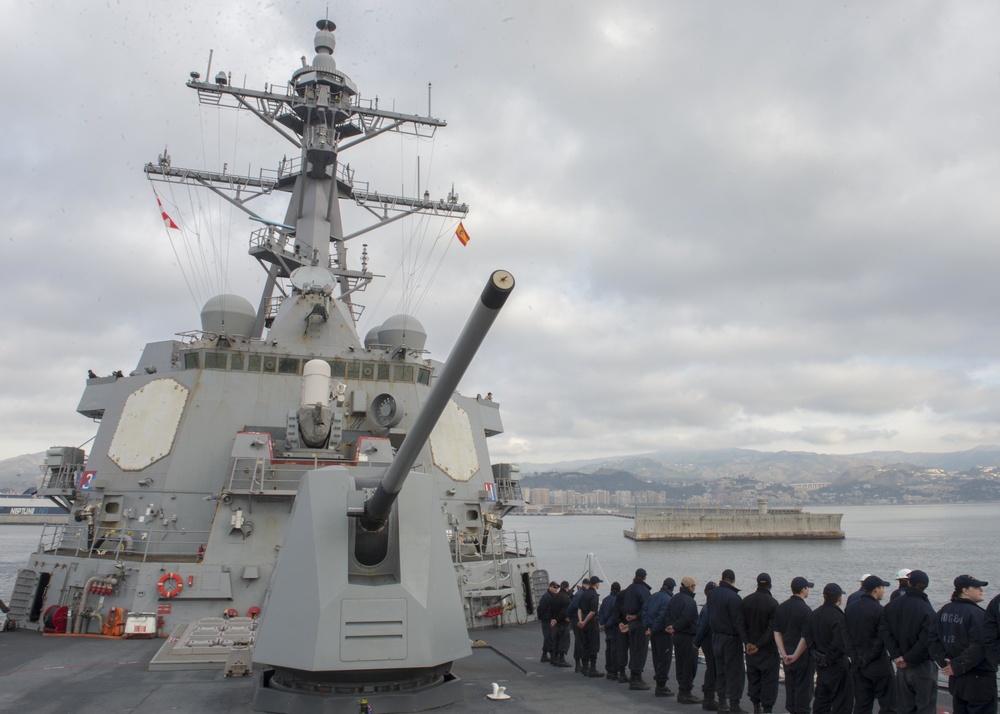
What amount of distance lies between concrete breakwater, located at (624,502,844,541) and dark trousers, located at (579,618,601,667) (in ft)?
193

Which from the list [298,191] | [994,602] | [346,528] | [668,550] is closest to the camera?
[994,602]

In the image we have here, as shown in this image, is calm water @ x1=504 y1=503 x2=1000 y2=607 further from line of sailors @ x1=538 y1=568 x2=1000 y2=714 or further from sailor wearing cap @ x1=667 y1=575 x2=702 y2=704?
sailor wearing cap @ x1=667 y1=575 x2=702 y2=704

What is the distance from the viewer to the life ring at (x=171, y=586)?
30.1 feet

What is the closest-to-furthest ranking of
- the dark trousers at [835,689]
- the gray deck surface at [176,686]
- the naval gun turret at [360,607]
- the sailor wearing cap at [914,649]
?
the sailor wearing cap at [914,649], the naval gun turret at [360,607], the dark trousers at [835,689], the gray deck surface at [176,686]

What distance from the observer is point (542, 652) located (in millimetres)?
8844

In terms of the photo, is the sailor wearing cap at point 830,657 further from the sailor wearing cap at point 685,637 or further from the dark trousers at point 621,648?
the dark trousers at point 621,648

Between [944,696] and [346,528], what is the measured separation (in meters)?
5.86

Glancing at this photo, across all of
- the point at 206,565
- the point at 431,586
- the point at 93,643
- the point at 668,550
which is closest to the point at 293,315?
the point at 206,565

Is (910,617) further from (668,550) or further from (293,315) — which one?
(668,550)

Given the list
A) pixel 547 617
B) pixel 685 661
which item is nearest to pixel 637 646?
pixel 685 661

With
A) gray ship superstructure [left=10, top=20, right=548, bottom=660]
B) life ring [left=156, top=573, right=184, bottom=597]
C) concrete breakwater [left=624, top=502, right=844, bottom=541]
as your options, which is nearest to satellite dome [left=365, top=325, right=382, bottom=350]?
gray ship superstructure [left=10, top=20, right=548, bottom=660]

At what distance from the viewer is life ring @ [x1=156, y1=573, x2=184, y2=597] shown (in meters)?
9.19

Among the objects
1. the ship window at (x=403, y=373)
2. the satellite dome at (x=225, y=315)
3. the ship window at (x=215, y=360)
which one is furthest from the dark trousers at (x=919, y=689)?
the satellite dome at (x=225, y=315)

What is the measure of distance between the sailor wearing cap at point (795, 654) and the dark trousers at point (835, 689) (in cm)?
14
